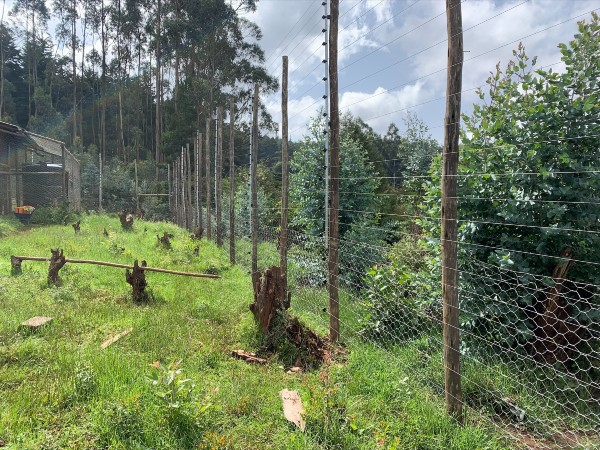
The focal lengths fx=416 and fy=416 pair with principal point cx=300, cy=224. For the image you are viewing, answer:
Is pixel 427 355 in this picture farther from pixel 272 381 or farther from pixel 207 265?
pixel 207 265

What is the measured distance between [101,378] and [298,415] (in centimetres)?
177

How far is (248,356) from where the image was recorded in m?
4.41

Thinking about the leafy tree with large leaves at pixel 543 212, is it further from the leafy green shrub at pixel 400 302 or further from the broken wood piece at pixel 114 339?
the broken wood piece at pixel 114 339

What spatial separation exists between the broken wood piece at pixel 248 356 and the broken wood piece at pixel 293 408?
0.77 metres

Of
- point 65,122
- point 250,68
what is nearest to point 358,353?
point 250,68

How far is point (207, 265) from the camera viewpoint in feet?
Answer: 29.8

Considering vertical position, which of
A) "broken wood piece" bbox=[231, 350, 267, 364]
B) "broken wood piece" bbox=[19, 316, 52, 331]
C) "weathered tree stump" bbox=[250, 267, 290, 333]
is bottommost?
"broken wood piece" bbox=[231, 350, 267, 364]

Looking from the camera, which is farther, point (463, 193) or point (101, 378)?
point (463, 193)

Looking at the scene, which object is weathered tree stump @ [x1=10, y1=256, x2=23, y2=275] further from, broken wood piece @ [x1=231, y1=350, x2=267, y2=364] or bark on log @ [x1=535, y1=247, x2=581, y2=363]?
bark on log @ [x1=535, y1=247, x2=581, y2=363]

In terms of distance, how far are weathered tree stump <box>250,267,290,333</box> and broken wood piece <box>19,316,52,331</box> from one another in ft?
8.02

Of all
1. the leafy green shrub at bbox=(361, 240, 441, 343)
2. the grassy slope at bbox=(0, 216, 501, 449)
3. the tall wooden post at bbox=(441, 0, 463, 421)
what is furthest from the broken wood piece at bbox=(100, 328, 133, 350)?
the tall wooden post at bbox=(441, 0, 463, 421)

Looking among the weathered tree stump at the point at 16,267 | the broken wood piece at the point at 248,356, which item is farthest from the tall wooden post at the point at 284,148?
the weathered tree stump at the point at 16,267

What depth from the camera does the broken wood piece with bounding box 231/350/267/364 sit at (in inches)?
171

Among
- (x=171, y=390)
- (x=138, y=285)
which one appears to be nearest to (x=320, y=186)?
(x=138, y=285)
